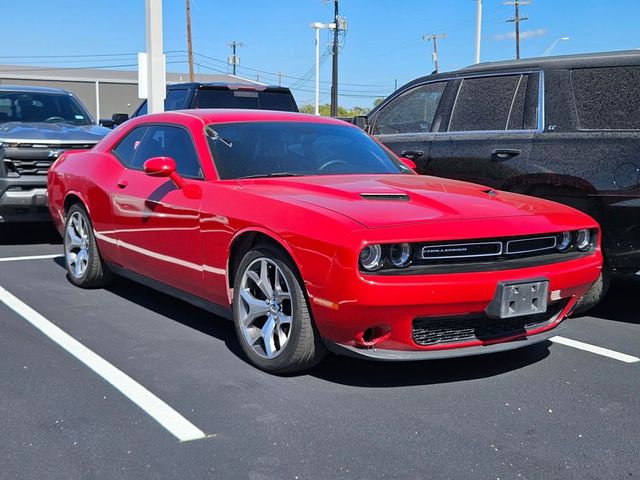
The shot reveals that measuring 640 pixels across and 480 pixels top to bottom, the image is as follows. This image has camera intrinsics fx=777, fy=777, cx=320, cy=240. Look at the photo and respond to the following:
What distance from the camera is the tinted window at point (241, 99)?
10.7 meters

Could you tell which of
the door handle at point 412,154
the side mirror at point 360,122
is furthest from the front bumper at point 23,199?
the door handle at point 412,154

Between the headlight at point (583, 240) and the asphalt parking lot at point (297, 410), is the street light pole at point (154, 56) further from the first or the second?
the headlight at point (583, 240)

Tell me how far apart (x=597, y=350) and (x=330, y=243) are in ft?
7.14

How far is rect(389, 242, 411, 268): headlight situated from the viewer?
3818 mm

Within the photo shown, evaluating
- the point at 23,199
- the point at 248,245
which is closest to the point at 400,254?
the point at 248,245

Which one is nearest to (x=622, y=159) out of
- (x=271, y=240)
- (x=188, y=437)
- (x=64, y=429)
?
(x=271, y=240)

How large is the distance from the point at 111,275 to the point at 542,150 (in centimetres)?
354

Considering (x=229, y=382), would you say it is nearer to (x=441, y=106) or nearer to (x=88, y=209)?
(x=88, y=209)

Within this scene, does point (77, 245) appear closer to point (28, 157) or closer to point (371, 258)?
point (28, 157)

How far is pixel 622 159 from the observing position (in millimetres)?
5211

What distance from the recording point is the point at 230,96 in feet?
35.2

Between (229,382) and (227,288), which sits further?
(227,288)

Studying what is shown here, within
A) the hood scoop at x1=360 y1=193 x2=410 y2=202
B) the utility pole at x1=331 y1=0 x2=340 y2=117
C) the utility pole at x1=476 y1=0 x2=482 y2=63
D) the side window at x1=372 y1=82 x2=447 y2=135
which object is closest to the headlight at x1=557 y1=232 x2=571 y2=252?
the hood scoop at x1=360 y1=193 x2=410 y2=202

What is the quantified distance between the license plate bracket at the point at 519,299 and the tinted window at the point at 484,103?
7.89 ft
